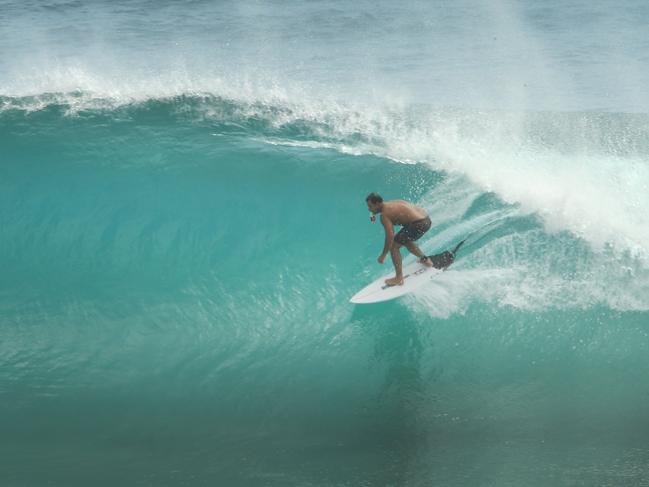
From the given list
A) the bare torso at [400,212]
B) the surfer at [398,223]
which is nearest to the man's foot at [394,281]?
the surfer at [398,223]

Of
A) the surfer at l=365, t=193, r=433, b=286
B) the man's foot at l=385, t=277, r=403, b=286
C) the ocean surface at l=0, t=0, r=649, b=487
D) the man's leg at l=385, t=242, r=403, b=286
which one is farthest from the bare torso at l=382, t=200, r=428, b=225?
the ocean surface at l=0, t=0, r=649, b=487

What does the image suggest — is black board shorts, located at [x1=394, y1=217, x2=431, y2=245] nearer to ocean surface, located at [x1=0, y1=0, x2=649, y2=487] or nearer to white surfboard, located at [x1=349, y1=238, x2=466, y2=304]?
white surfboard, located at [x1=349, y1=238, x2=466, y2=304]

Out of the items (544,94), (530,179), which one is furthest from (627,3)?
(530,179)

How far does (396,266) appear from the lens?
7.02 metres

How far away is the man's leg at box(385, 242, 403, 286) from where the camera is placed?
695 centimetres

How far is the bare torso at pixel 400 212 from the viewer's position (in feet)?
22.0

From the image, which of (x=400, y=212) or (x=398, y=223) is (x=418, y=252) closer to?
(x=398, y=223)

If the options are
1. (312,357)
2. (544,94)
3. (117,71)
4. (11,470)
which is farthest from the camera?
(117,71)

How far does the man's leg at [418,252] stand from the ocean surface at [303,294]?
35 cm

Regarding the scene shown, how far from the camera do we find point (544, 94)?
1677 centimetres

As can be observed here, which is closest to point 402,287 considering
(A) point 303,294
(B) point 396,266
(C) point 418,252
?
(B) point 396,266

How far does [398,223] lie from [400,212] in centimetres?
13

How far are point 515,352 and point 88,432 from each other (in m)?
3.82

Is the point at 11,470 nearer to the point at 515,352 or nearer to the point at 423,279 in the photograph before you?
the point at 423,279
